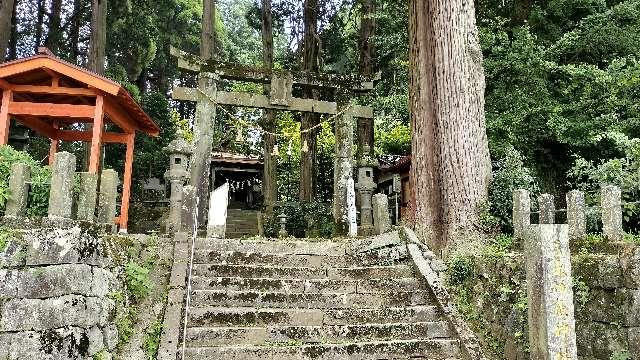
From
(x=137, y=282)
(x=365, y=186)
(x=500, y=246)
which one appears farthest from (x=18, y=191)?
(x=365, y=186)

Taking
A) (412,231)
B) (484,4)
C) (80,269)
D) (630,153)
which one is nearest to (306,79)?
(484,4)

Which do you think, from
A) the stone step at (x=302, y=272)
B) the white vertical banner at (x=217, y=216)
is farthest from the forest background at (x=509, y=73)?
the white vertical banner at (x=217, y=216)

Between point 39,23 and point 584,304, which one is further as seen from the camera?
point 39,23

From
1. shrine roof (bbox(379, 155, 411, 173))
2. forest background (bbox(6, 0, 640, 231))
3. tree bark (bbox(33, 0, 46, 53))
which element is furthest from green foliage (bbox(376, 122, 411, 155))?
tree bark (bbox(33, 0, 46, 53))

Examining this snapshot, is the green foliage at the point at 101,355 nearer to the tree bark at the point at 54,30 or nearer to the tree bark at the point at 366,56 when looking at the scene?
the tree bark at the point at 366,56

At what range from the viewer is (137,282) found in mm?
5570

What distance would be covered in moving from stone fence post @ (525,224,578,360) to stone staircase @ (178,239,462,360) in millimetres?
1787

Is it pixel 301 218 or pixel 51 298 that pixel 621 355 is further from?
pixel 301 218

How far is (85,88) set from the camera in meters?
8.20

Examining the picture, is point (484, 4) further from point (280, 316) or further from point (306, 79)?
point (280, 316)

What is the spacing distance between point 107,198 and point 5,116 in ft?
11.3

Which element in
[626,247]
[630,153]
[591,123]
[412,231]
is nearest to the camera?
[626,247]

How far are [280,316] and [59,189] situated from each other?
9.37 ft

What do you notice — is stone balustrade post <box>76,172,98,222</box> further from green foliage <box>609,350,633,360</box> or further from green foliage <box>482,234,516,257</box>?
green foliage <box>609,350,633,360</box>
